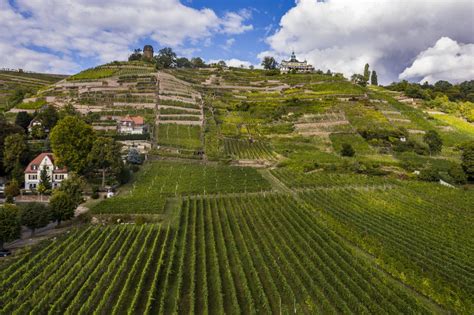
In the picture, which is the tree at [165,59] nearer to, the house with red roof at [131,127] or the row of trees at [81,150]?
the house with red roof at [131,127]

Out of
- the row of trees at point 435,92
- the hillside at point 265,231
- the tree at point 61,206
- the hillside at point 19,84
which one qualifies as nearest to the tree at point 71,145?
the hillside at point 265,231

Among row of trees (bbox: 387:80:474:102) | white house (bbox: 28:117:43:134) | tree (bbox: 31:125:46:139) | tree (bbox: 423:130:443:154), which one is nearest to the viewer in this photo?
tree (bbox: 31:125:46:139)

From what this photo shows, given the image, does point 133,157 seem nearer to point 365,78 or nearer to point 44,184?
point 44,184

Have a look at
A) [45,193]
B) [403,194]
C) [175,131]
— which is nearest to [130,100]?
[175,131]

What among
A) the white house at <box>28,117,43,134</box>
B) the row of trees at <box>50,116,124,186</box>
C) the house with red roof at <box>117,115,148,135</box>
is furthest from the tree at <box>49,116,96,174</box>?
the house with red roof at <box>117,115,148,135</box>

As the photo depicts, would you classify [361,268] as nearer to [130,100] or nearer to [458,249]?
[458,249]

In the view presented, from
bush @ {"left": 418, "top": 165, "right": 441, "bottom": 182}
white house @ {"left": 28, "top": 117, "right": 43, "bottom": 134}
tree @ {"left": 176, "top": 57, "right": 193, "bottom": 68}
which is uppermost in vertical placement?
tree @ {"left": 176, "top": 57, "right": 193, "bottom": 68}

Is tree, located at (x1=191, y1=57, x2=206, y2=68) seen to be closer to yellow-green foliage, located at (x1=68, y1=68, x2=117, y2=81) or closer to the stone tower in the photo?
the stone tower

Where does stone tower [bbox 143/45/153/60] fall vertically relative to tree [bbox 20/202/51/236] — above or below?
above

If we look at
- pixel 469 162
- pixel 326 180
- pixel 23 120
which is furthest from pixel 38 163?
pixel 469 162
